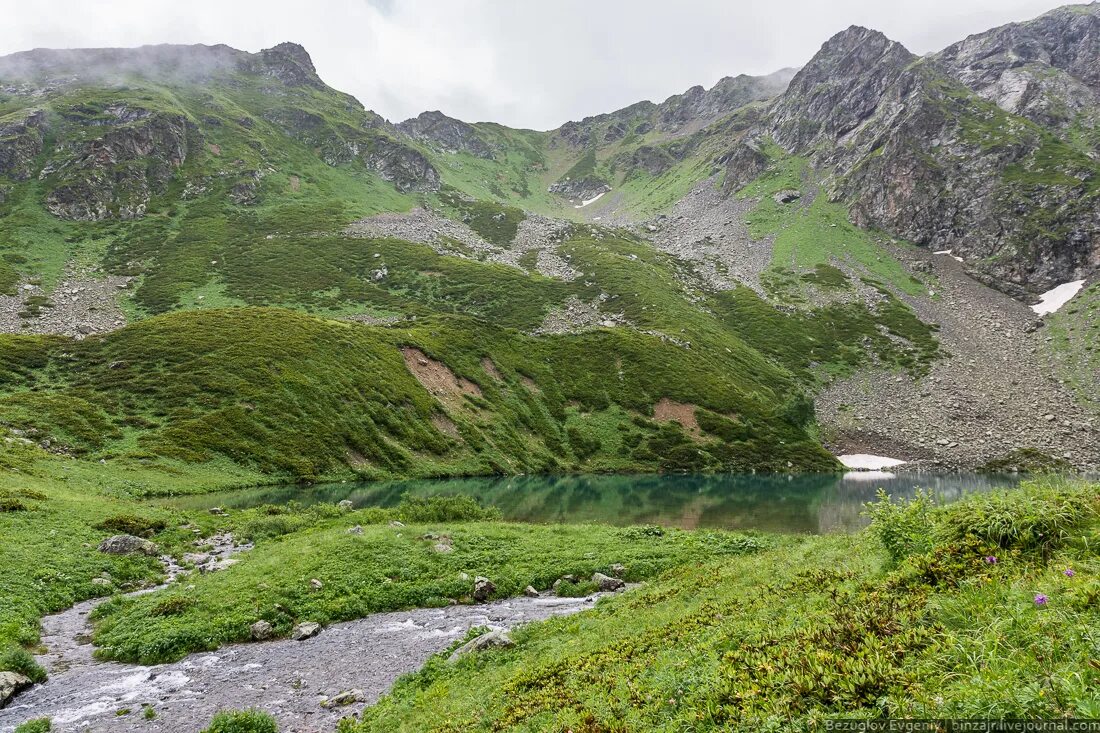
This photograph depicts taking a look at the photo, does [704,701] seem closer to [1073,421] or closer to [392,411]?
[392,411]

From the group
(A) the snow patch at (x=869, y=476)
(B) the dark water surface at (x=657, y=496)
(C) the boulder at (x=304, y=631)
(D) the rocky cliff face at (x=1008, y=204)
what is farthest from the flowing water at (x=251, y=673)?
(D) the rocky cliff face at (x=1008, y=204)

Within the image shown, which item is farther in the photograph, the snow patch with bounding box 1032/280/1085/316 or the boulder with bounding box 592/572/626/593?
the snow patch with bounding box 1032/280/1085/316

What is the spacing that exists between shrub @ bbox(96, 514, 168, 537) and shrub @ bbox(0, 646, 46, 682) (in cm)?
1650

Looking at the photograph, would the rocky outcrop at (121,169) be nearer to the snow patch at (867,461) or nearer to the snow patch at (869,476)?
the snow patch at (869,476)

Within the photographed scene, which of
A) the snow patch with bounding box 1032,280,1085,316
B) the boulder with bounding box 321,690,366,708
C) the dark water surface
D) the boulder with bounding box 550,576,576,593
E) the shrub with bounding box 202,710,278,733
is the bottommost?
the dark water surface

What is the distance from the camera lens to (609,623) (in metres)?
16.1

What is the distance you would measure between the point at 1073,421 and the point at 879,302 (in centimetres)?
6554

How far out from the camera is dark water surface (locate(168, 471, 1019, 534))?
48.3 metres

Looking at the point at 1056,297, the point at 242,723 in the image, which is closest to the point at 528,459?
the point at 242,723

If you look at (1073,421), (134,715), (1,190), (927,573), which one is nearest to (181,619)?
(134,715)

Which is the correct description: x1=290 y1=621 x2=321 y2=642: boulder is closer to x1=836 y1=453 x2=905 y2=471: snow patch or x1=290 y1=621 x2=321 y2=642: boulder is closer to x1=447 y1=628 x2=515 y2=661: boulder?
x1=447 y1=628 x2=515 y2=661: boulder

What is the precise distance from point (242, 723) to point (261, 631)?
713cm

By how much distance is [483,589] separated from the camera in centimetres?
2353

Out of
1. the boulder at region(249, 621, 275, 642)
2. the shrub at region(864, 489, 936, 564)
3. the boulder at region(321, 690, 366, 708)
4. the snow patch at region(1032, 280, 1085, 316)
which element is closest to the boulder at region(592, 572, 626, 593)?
the boulder at region(321, 690, 366, 708)
